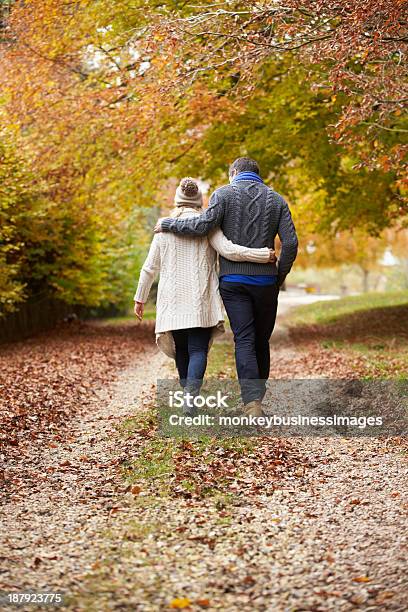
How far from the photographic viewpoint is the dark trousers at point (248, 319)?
22.0 feet

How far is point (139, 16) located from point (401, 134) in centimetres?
502

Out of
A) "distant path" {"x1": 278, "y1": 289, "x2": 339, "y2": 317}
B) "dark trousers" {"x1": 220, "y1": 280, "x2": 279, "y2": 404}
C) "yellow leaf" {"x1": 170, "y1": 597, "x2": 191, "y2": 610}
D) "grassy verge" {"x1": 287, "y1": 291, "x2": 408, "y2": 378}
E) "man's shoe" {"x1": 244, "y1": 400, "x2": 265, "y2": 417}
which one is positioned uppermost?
"dark trousers" {"x1": 220, "y1": 280, "x2": 279, "y2": 404}

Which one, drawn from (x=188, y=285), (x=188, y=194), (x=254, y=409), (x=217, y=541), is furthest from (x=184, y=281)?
(x=217, y=541)

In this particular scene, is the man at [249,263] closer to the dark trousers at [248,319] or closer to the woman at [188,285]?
the dark trousers at [248,319]

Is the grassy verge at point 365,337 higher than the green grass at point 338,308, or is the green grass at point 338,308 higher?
the grassy verge at point 365,337

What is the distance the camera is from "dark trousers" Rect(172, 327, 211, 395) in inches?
273

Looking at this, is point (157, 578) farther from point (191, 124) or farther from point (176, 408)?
point (191, 124)

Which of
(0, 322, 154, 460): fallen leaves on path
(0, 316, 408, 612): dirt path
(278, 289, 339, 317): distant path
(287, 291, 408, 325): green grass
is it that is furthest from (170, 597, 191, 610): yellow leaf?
(278, 289, 339, 317): distant path

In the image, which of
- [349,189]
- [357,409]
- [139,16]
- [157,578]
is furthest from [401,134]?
[157,578]

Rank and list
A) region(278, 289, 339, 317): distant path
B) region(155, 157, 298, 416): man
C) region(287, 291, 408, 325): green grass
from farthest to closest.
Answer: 1. region(278, 289, 339, 317): distant path
2. region(287, 291, 408, 325): green grass
3. region(155, 157, 298, 416): man

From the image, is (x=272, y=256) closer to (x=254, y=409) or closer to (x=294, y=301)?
(x=254, y=409)

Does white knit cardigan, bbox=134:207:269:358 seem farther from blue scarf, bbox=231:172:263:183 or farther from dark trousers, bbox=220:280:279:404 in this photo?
blue scarf, bbox=231:172:263:183

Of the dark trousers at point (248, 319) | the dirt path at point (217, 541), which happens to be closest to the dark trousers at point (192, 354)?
the dark trousers at point (248, 319)

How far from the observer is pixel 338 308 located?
2811 centimetres
